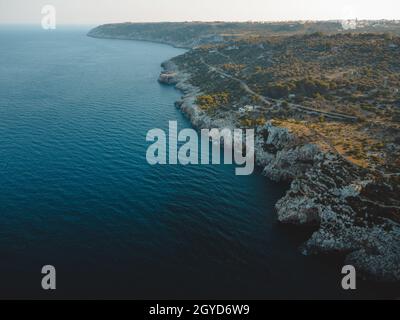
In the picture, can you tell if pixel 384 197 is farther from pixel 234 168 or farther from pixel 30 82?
pixel 30 82

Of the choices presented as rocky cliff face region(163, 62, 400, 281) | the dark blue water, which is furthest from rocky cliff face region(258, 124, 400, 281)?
the dark blue water

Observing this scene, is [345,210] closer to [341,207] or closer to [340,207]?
[341,207]

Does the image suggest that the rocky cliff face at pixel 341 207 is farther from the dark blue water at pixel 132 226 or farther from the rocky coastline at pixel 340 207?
the dark blue water at pixel 132 226

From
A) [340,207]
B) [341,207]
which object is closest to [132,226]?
[340,207]

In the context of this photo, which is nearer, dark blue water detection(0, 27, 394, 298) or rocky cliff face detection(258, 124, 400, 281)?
dark blue water detection(0, 27, 394, 298)

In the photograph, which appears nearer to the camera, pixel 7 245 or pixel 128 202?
pixel 7 245

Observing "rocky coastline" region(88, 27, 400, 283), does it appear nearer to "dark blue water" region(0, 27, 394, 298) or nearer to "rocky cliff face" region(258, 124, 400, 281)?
"rocky cliff face" region(258, 124, 400, 281)

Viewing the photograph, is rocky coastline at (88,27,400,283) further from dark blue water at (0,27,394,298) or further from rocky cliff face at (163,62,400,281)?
dark blue water at (0,27,394,298)
